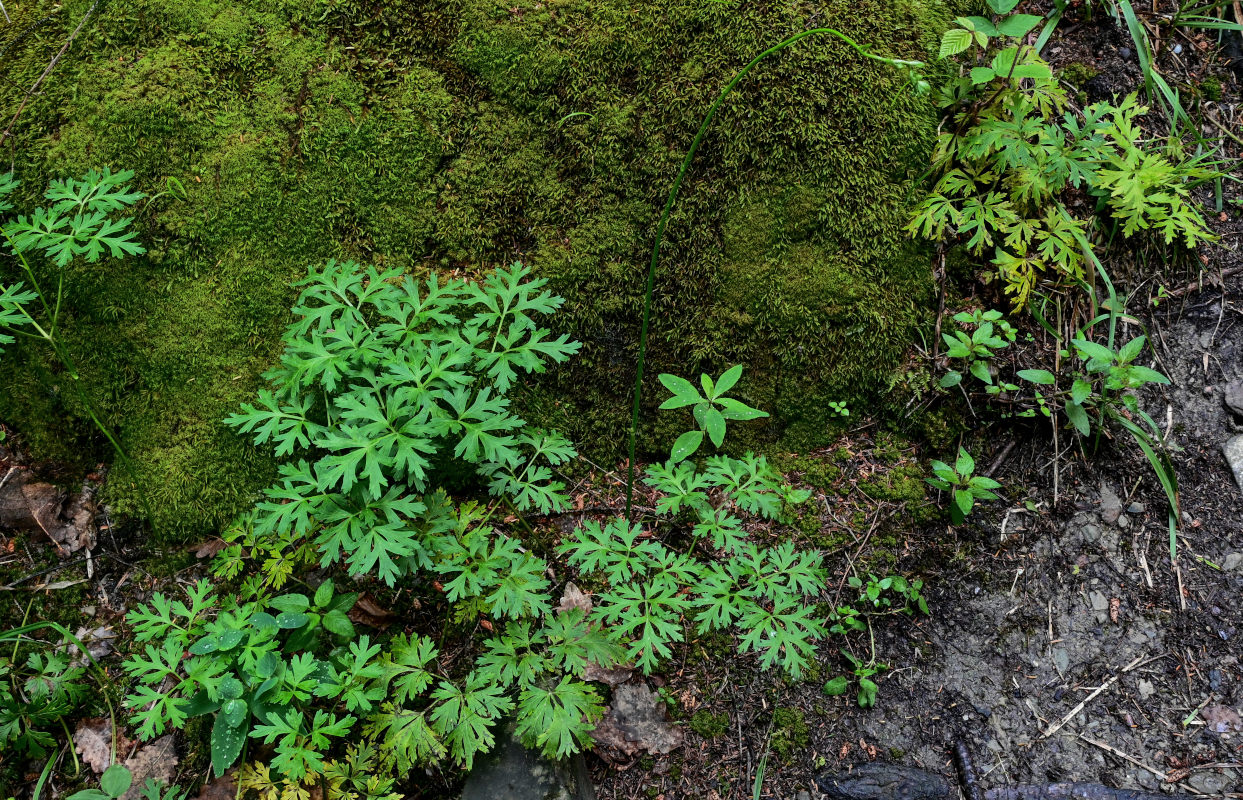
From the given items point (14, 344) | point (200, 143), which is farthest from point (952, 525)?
point (14, 344)

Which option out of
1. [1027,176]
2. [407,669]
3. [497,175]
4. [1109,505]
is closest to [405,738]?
[407,669]

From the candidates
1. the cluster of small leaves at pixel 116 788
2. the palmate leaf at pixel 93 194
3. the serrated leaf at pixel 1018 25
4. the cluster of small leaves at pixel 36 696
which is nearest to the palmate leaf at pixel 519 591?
the cluster of small leaves at pixel 116 788

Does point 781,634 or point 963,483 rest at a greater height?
point 963,483

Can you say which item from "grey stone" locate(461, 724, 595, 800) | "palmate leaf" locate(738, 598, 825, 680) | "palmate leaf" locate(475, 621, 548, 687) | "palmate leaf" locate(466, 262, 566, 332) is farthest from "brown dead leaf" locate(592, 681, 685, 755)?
"palmate leaf" locate(466, 262, 566, 332)

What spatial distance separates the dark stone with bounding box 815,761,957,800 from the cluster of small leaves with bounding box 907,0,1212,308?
2.09 meters

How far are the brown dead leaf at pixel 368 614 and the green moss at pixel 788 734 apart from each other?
1.62m

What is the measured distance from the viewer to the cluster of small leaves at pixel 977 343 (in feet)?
10.4

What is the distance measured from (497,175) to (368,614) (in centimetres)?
199

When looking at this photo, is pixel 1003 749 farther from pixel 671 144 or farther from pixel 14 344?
pixel 14 344

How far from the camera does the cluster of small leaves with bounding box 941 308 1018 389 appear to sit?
3.18 meters

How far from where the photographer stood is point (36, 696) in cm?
273

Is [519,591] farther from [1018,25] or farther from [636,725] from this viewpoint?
[1018,25]

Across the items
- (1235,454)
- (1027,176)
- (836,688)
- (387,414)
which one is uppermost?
(1027,176)

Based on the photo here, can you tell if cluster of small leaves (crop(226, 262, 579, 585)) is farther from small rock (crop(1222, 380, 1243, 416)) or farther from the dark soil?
small rock (crop(1222, 380, 1243, 416))
